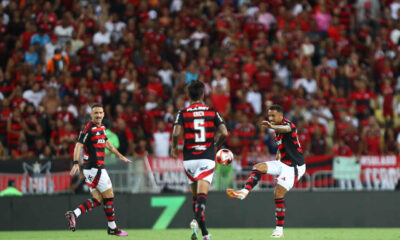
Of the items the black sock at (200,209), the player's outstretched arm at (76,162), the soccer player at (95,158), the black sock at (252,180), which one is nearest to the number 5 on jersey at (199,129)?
the black sock at (200,209)

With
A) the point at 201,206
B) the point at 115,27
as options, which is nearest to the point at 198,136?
the point at 201,206

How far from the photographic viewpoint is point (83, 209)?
43.8 ft

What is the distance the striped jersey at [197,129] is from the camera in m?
11.3

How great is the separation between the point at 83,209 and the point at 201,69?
9.30 meters

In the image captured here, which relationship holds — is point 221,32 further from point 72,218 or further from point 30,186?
point 72,218

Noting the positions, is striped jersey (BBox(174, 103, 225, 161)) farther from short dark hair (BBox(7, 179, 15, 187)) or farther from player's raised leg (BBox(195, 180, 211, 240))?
short dark hair (BBox(7, 179, 15, 187))

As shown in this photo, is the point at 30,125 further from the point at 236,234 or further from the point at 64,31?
the point at 236,234

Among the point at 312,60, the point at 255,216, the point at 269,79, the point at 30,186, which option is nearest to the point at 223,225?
the point at 255,216

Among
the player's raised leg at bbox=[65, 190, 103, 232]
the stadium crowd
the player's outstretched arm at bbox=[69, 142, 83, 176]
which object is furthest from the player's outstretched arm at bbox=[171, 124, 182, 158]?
the stadium crowd

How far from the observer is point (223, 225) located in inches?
661

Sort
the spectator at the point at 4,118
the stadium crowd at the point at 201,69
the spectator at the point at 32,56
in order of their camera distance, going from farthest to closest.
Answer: the spectator at the point at 32,56 → the spectator at the point at 4,118 → the stadium crowd at the point at 201,69

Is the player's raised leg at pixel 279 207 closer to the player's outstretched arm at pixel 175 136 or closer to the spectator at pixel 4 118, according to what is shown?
the player's outstretched arm at pixel 175 136

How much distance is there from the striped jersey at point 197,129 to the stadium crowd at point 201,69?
6654 mm

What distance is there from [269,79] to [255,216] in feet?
18.9
